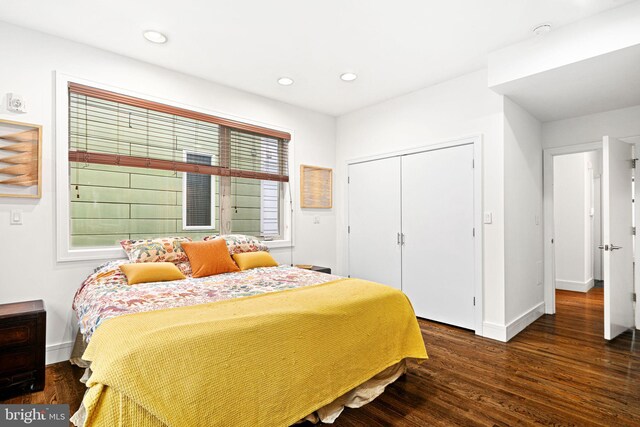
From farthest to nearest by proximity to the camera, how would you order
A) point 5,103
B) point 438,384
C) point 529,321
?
point 529,321
point 5,103
point 438,384

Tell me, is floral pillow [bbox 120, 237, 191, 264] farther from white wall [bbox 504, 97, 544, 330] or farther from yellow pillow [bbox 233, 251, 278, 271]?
white wall [bbox 504, 97, 544, 330]

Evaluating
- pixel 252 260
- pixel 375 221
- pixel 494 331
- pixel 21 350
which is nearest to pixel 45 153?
pixel 21 350

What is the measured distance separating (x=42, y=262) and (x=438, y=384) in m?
3.25

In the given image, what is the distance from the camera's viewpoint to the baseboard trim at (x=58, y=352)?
2679mm

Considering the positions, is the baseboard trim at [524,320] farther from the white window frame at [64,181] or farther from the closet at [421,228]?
the white window frame at [64,181]

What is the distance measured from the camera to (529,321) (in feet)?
12.3

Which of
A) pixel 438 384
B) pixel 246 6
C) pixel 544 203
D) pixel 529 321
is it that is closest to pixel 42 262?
pixel 246 6

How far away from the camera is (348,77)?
362cm

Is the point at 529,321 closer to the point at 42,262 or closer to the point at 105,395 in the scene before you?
the point at 105,395

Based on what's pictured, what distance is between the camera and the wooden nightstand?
2.17 m

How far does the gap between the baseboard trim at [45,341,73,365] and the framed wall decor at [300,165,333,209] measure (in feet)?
9.37

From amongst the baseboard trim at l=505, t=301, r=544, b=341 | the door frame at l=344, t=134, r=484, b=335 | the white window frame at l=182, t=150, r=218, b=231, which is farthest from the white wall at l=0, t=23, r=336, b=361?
the baseboard trim at l=505, t=301, r=544, b=341

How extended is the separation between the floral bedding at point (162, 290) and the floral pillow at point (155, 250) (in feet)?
0.32

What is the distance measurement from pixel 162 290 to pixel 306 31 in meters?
2.35
